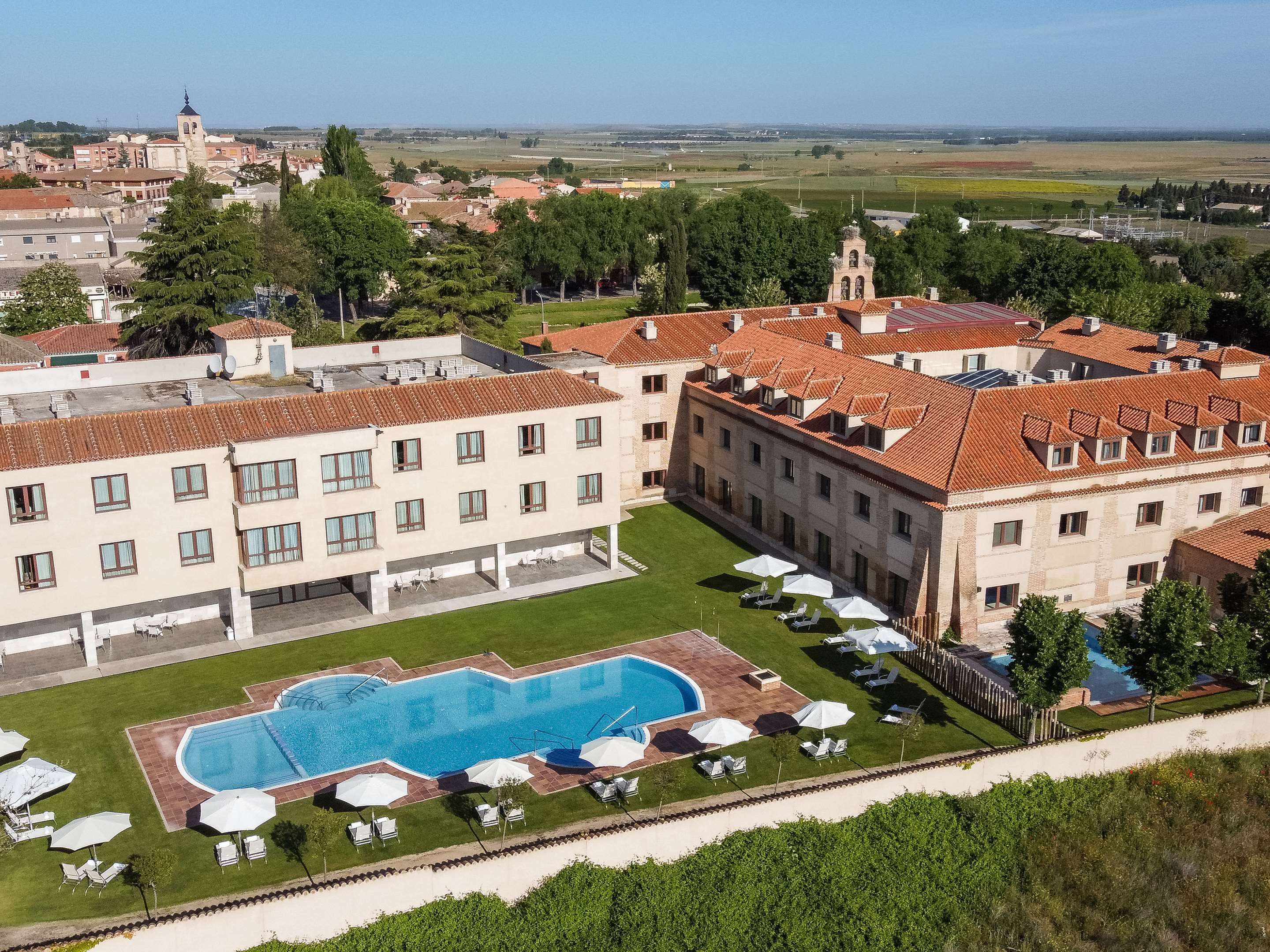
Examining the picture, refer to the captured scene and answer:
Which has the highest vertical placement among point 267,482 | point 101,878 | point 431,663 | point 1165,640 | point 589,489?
point 267,482

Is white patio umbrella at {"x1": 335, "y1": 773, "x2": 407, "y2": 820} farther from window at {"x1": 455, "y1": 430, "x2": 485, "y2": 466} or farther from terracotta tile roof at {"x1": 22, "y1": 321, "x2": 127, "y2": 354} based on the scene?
terracotta tile roof at {"x1": 22, "y1": 321, "x2": 127, "y2": 354}

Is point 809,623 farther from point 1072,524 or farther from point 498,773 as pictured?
point 498,773

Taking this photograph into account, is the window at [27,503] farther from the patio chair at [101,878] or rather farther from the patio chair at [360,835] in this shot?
the patio chair at [360,835]

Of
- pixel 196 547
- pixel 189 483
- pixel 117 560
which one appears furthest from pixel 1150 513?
pixel 117 560

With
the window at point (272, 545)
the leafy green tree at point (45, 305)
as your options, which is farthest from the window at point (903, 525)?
the leafy green tree at point (45, 305)

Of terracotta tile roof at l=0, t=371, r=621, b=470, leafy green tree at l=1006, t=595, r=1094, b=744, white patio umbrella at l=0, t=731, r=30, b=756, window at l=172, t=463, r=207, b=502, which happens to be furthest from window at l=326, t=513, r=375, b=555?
leafy green tree at l=1006, t=595, r=1094, b=744
